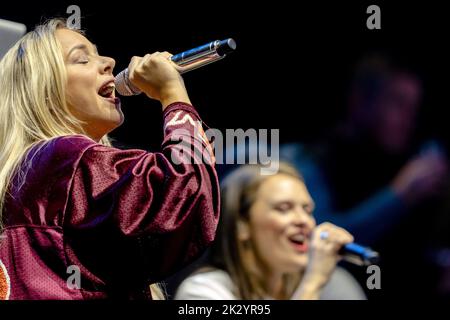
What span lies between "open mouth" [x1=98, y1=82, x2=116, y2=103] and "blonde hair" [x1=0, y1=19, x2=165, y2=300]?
0.08 meters

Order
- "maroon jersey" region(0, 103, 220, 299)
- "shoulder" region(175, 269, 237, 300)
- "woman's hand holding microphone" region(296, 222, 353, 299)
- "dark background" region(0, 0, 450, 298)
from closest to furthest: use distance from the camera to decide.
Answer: "maroon jersey" region(0, 103, 220, 299) → "woman's hand holding microphone" region(296, 222, 353, 299) → "shoulder" region(175, 269, 237, 300) → "dark background" region(0, 0, 450, 298)

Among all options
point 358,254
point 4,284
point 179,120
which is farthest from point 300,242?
point 4,284

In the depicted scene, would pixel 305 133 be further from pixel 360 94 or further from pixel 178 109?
pixel 178 109

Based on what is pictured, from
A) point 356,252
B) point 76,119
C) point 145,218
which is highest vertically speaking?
point 76,119

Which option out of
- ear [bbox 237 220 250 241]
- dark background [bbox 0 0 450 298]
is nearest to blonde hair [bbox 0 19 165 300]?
dark background [bbox 0 0 450 298]

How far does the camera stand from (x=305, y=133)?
195 centimetres

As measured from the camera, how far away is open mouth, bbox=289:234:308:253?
1.68 metres

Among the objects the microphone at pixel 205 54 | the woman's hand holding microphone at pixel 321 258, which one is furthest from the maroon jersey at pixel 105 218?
the woman's hand holding microphone at pixel 321 258

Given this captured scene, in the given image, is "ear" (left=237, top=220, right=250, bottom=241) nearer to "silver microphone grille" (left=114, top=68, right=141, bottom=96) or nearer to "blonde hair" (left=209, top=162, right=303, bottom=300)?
"blonde hair" (left=209, top=162, right=303, bottom=300)

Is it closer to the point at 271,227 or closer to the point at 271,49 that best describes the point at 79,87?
the point at 271,227

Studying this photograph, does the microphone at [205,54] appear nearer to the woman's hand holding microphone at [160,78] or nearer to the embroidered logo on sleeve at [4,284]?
the woman's hand holding microphone at [160,78]

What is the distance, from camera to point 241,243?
1.70 m
